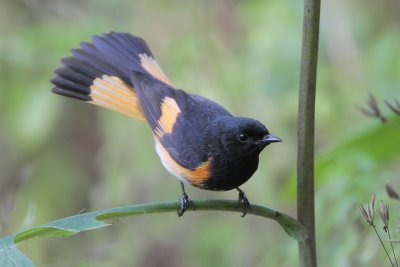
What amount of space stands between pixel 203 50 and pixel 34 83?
110 cm

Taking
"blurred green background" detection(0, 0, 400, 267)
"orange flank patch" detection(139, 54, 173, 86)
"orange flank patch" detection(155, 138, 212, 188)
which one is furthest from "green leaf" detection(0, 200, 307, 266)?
"blurred green background" detection(0, 0, 400, 267)

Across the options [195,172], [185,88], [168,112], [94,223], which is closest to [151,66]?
[168,112]

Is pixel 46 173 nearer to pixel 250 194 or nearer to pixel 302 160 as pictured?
pixel 250 194

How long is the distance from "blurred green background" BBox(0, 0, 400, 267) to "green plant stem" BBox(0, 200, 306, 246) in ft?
6.23

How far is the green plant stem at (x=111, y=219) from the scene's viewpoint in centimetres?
160

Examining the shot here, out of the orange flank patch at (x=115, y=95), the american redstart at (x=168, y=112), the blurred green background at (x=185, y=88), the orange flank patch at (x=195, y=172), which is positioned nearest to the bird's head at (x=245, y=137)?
the american redstart at (x=168, y=112)

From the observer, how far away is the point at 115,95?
2.94m

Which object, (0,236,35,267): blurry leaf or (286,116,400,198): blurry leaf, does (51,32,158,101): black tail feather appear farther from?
(0,236,35,267): blurry leaf

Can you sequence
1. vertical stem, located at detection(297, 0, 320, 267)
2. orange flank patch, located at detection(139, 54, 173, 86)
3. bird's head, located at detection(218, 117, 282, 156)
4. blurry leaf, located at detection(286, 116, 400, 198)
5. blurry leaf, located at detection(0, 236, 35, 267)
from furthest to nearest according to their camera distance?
orange flank patch, located at detection(139, 54, 173, 86)
blurry leaf, located at detection(286, 116, 400, 198)
bird's head, located at detection(218, 117, 282, 156)
vertical stem, located at detection(297, 0, 320, 267)
blurry leaf, located at detection(0, 236, 35, 267)

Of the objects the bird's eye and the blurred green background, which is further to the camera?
the blurred green background

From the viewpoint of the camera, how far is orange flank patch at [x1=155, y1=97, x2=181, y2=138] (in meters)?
2.81

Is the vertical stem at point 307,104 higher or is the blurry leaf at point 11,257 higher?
the vertical stem at point 307,104

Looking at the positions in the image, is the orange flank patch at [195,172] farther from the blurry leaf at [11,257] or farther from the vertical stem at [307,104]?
the blurry leaf at [11,257]

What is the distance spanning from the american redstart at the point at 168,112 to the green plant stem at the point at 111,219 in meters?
0.72
